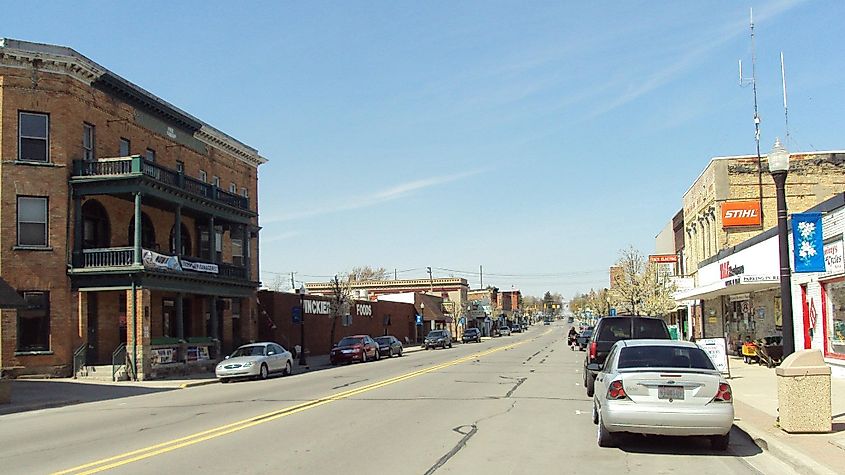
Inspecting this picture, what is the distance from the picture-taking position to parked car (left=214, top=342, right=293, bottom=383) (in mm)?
29375

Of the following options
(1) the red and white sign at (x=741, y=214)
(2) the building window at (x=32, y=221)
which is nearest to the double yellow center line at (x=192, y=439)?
(2) the building window at (x=32, y=221)

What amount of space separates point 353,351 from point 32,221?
1715 centimetres

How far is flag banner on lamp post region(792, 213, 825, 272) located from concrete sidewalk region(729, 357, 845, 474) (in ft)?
9.39

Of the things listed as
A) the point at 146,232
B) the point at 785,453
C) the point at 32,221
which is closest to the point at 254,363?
the point at 32,221

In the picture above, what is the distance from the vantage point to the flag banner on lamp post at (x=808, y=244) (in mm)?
18125

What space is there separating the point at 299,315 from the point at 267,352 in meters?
9.84

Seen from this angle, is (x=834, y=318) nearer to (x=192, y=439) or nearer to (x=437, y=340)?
(x=192, y=439)

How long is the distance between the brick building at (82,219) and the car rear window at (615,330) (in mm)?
18244

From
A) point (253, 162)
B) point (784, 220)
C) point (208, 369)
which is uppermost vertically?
point (253, 162)

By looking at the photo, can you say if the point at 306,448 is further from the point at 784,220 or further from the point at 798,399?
the point at 784,220

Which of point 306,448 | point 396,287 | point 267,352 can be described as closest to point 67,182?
point 267,352

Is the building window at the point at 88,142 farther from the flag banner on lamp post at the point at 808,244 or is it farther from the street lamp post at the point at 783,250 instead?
the street lamp post at the point at 783,250

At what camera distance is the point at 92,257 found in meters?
31.4

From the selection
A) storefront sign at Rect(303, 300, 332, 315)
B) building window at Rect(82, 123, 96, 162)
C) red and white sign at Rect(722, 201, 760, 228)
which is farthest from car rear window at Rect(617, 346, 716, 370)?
storefront sign at Rect(303, 300, 332, 315)
